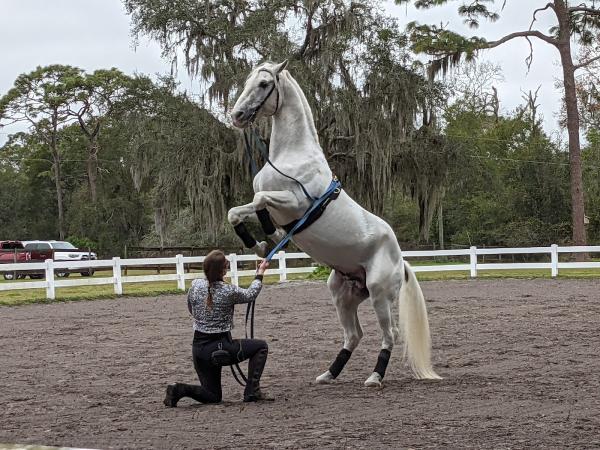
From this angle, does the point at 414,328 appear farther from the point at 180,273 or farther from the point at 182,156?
the point at 182,156

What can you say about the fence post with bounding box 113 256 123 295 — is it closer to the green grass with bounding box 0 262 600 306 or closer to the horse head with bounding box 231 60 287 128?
the green grass with bounding box 0 262 600 306

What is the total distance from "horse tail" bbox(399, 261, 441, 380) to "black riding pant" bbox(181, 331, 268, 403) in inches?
67.0

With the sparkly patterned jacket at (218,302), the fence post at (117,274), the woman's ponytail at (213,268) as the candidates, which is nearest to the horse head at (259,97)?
the woman's ponytail at (213,268)

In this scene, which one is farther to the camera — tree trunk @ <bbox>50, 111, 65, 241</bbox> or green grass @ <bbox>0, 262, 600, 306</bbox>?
tree trunk @ <bbox>50, 111, 65, 241</bbox>

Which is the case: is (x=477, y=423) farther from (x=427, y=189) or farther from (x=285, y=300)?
(x=427, y=189)

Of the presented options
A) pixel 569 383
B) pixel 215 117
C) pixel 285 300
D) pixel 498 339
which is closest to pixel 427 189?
pixel 215 117

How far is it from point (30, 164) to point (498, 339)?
5097cm

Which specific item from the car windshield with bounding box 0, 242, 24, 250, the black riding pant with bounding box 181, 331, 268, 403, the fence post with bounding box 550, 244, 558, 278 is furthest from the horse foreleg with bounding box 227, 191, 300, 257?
the car windshield with bounding box 0, 242, 24, 250

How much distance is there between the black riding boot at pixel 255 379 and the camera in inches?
229

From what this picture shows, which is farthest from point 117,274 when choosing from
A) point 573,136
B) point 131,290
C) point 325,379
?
point 573,136

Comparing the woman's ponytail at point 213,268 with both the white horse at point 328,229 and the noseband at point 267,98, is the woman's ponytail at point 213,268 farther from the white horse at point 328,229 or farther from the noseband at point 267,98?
the noseband at point 267,98

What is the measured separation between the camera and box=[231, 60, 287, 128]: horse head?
6.14 metres

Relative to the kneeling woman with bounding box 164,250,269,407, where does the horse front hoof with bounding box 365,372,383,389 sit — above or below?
below

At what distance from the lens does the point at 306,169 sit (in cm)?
625
